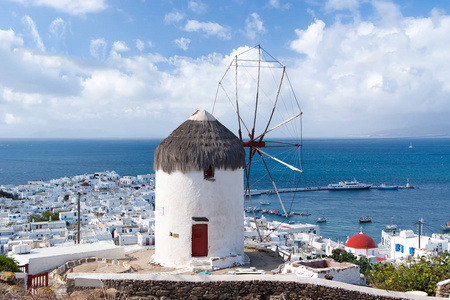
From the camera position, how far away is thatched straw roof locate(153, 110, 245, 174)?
11281 mm

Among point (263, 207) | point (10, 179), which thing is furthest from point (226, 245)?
point (10, 179)

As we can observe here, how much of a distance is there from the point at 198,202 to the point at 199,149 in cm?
137

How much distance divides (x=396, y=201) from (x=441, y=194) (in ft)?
39.4

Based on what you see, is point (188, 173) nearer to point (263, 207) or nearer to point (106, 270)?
point (106, 270)

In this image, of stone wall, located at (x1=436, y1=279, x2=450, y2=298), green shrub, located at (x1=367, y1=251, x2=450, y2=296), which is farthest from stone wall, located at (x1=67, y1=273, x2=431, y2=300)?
green shrub, located at (x1=367, y1=251, x2=450, y2=296)

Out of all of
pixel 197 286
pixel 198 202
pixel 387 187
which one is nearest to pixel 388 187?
pixel 387 187

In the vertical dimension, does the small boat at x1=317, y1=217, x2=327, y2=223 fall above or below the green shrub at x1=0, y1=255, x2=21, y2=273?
below

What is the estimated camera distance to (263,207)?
6700cm

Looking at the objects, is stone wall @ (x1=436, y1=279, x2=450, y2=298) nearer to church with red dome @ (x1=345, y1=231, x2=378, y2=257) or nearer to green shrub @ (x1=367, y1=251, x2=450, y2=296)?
green shrub @ (x1=367, y1=251, x2=450, y2=296)

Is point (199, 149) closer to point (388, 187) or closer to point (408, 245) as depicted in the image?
point (408, 245)

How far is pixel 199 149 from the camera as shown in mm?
11352

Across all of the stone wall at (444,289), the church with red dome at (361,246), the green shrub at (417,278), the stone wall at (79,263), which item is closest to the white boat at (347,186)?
the church with red dome at (361,246)

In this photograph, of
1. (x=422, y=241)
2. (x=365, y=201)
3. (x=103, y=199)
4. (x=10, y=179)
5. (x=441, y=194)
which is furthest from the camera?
(x=10, y=179)

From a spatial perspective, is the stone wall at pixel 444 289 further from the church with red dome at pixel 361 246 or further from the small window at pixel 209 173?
the church with red dome at pixel 361 246
